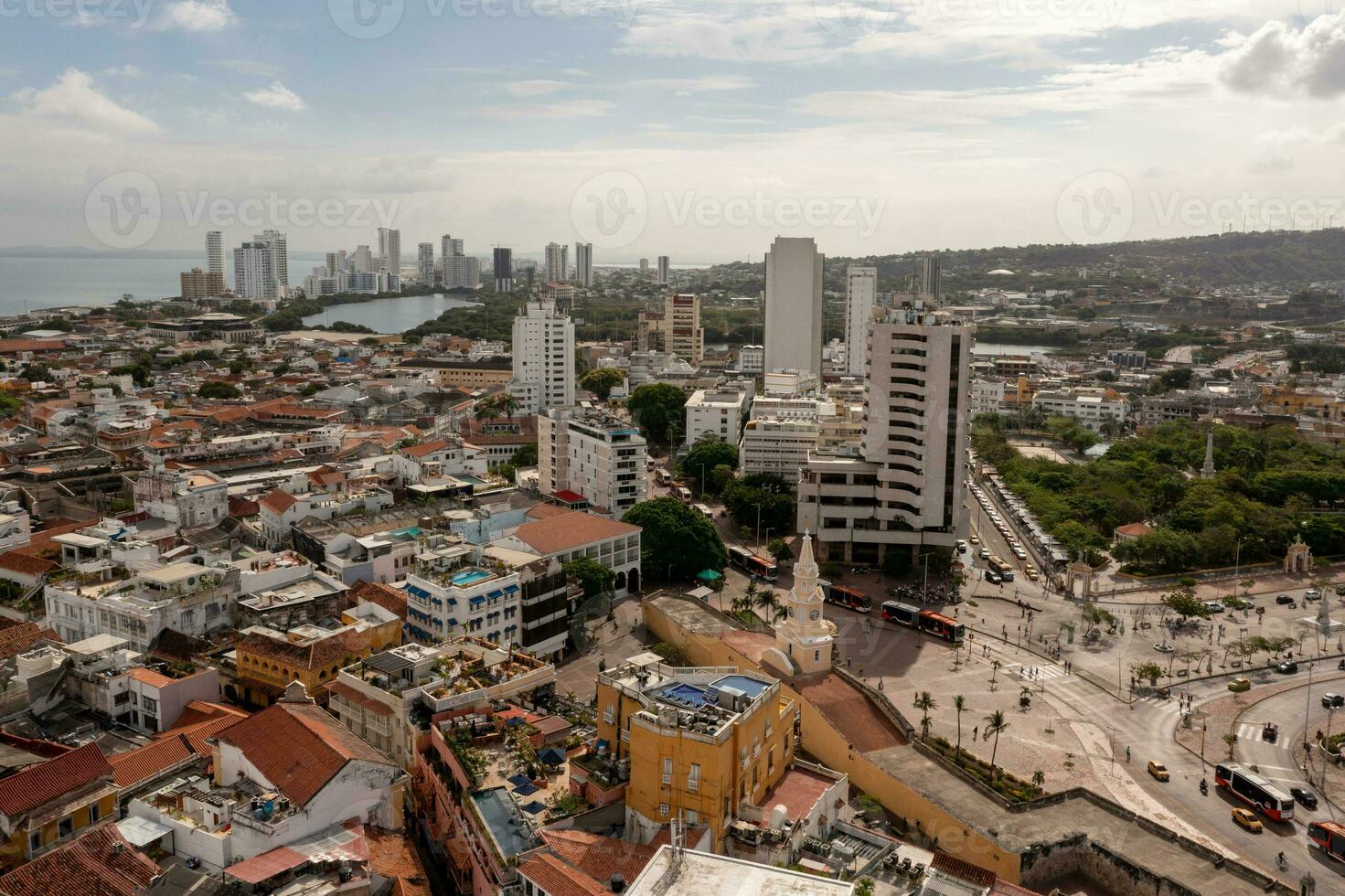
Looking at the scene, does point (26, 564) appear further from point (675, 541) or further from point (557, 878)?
point (557, 878)

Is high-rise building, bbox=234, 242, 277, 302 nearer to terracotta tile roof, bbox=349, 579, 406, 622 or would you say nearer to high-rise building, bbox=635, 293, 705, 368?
high-rise building, bbox=635, 293, 705, 368

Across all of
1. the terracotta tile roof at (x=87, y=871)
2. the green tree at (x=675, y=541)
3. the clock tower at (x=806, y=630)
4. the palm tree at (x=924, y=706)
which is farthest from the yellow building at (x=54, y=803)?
the green tree at (x=675, y=541)

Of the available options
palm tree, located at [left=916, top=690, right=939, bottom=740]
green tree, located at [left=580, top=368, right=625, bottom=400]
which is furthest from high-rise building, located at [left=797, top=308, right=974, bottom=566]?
green tree, located at [left=580, top=368, right=625, bottom=400]

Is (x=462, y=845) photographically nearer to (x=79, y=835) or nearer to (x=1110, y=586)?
(x=79, y=835)

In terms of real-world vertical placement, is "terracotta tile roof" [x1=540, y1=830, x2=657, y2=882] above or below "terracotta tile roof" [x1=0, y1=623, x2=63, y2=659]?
below

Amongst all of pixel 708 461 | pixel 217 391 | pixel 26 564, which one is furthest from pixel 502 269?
pixel 26 564

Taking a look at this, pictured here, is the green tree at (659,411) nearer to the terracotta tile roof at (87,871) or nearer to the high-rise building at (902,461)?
the high-rise building at (902,461)
